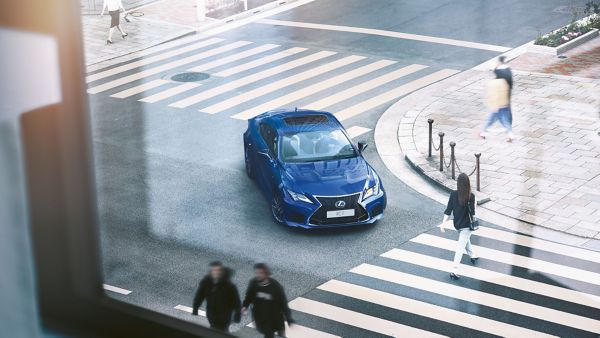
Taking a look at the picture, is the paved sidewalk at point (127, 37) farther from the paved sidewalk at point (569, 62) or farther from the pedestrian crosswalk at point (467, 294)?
the pedestrian crosswalk at point (467, 294)

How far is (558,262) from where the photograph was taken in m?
11.4

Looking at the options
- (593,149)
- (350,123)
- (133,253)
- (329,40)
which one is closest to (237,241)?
(133,253)

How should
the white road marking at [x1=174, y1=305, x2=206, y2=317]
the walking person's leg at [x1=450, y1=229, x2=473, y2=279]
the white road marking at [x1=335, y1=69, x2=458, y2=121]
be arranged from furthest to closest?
the white road marking at [x1=335, y1=69, x2=458, y2=121]
the walking person's leg at [x1=450, y1=229, x2=473, y2=279]
the white road marking at [x1=174, y1=305, x2=206, y2=317]

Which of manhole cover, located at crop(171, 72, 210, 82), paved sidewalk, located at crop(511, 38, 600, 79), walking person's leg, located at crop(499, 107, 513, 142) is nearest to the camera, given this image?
walking person's leg, located at crop(499, 107, 513, 142)

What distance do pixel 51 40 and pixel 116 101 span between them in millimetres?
16559

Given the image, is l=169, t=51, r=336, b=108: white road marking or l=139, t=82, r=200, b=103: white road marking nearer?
l=169, t=51, r=336, b=108: white road marking

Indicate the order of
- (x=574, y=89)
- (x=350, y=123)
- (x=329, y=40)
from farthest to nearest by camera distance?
(x=329, y=40) → (x=574, y=89) → (x=350, y=123)

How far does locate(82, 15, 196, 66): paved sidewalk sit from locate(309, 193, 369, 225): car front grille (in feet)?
37.0

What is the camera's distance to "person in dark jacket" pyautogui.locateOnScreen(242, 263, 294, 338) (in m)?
8.09

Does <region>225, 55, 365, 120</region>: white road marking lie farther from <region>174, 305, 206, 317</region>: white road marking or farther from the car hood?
<region>174, 305, 206, 317</region>: white road marking

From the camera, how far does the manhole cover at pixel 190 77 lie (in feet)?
67.0

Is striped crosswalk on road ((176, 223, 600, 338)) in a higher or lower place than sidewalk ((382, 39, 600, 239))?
lower

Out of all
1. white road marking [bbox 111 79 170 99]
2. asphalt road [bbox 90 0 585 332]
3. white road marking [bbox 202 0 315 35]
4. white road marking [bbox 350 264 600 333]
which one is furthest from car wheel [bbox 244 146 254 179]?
white road marking [bbox 202 0 315 35]

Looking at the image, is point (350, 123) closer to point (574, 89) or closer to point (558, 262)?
point (574, 89)
